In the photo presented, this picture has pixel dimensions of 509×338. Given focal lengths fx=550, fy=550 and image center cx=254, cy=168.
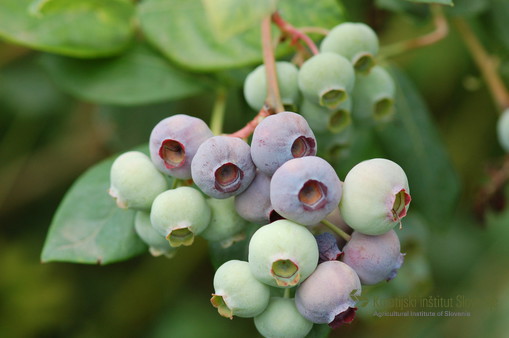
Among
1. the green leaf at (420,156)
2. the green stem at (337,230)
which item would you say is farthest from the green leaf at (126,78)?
the green stem at (337,230)

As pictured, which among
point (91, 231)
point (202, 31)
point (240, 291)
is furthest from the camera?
point (202, 31)

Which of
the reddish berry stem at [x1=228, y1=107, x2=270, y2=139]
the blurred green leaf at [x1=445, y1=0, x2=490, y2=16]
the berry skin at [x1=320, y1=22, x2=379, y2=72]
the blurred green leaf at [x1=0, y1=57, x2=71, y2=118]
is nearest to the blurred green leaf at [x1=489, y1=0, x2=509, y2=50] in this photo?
the blurred green leaf at [x1=445, y1=0, x2=490, y2=16]

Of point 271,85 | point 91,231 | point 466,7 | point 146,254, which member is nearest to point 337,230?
point 271,85

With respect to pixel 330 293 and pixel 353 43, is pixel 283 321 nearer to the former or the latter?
pixel 330 293

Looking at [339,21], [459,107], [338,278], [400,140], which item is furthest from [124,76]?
[459,107]

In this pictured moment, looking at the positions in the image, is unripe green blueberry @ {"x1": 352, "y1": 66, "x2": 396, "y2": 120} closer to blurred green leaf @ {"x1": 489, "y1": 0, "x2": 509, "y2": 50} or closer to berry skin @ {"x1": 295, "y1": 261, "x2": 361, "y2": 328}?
berry skin @ {"x1": 295, "y1": 261, "x2": 361, "y2": 328}

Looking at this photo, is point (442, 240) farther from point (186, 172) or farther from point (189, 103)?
point (186, 172)

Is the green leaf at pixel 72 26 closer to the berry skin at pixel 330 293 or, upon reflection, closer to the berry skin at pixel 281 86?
the berry skin at pixel 281 86
